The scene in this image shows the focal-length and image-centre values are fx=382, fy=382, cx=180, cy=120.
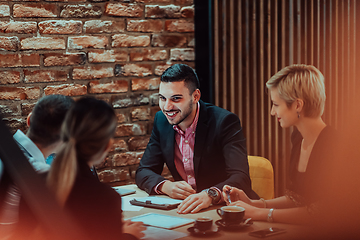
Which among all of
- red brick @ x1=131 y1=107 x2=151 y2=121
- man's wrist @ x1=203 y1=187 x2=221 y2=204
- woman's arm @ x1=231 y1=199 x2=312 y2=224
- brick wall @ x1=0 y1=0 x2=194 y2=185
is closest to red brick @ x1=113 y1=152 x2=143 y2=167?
brick wall @ x1=0 y1=0 x2=194 y2=185

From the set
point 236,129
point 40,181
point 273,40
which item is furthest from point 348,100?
point 40,181

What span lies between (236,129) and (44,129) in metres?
1.11

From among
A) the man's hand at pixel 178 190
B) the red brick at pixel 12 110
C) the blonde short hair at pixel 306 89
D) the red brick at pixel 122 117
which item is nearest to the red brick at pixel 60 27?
the red brick at pixel 12 110

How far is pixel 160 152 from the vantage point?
2182 mm

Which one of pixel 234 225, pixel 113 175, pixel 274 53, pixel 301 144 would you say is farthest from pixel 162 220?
pixel 274 53

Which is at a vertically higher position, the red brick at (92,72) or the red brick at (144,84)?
the red brick at (92,72)

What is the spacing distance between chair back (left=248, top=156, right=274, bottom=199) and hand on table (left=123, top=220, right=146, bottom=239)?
940mm

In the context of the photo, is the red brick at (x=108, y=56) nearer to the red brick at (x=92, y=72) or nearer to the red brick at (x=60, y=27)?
the red brick at (x=92, y=72)

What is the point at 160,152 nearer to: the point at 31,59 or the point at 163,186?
the point at 163,186

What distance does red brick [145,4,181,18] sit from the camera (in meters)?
2.62

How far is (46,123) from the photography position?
4.28 ft

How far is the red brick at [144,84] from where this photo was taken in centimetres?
261

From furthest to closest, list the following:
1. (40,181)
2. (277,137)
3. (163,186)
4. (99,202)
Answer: (277,137)
(163,186)
(99,202)
(40,181)

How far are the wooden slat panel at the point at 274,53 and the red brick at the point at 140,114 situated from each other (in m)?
0.52
